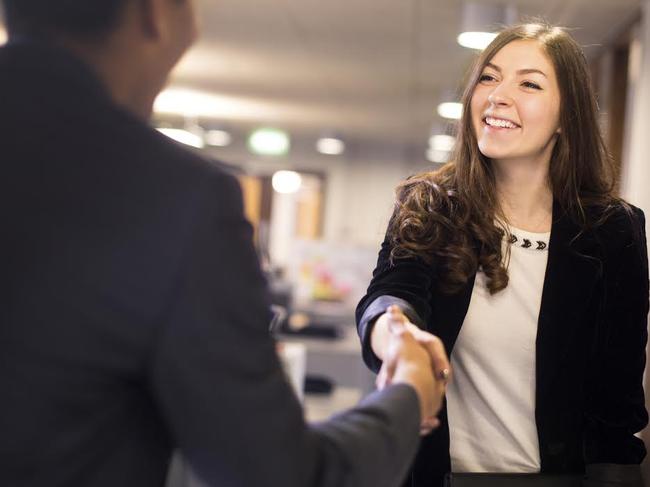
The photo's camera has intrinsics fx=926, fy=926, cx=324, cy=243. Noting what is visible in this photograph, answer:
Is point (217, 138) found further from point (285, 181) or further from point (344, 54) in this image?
point (344, 54)

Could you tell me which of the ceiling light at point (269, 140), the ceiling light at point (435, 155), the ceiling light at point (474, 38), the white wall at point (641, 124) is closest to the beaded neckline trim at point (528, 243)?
the white wall at point (641, 124)

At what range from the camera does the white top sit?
161cm

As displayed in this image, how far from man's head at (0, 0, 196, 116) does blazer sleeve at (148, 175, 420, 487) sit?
0.14m

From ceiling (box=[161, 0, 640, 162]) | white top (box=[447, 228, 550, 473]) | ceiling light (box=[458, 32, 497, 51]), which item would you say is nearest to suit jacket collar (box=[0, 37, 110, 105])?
white top (box=[447, 228, 550, 473])

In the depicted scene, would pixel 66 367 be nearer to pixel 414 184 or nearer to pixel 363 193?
pixel 414 184

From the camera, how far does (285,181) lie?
17188 mm

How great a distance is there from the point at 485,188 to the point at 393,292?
330mm

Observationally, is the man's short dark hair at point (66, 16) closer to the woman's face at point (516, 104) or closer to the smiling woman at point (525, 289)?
the smiling woman at point (525, 289)

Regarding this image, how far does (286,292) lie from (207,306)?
305 inches

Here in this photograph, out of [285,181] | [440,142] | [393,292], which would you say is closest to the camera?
[393,292]

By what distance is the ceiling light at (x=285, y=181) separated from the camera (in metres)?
16.7

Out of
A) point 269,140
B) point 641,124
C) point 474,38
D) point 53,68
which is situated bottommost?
point 269,140

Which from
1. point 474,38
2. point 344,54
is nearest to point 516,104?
point 474,38

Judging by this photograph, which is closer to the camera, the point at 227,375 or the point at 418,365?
the point at 227,375
